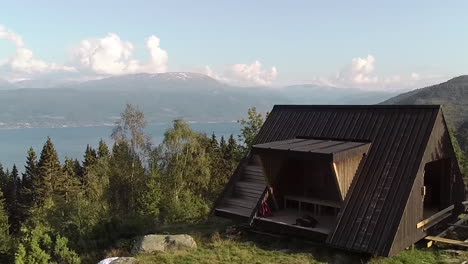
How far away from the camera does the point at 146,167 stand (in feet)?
147

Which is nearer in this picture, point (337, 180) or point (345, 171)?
point (337, 180)

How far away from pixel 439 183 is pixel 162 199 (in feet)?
98.3

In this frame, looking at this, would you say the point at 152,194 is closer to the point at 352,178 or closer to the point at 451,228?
the point at 352,178

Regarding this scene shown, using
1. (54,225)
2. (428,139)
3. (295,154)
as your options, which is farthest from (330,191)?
(54,225)

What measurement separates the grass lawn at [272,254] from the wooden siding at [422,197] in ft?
1.97

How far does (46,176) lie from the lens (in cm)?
5400

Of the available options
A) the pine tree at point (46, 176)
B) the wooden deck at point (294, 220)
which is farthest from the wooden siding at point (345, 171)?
the pine tree at point (46, 176)

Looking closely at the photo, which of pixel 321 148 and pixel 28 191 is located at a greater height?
pixel 321 148

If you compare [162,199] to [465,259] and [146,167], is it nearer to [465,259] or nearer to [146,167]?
[146,167]

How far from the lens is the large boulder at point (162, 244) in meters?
15.1

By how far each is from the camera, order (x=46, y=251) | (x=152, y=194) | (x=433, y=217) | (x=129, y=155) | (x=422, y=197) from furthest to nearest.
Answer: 1. (x=129, y=155)
2. (x=152, y=194)
3. (x=46, y=251)
4. (x=433, y=217)
5. (x=422, y=197)

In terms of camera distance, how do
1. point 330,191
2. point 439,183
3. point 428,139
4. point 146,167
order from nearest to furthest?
point 428,139 < point 330,191 < point 439,183 < point 146,167

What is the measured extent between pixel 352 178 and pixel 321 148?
1.59 m

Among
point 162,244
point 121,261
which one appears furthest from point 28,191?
point 121,261
